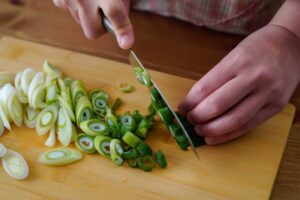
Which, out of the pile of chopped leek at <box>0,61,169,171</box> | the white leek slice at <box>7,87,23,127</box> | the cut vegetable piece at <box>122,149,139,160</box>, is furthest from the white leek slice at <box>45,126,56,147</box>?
the cut vegetable piece at <box>122,149,139,160</box>

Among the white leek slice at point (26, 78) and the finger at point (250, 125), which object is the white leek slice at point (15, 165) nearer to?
the white leek slice at point (26, 78)

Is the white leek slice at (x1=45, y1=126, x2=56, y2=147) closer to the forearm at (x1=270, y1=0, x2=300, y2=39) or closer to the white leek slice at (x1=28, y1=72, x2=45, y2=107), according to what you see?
the white leek slice at (x1=28, y1=72, x2=45, y2=107)

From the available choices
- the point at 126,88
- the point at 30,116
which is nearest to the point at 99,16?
the point at 126,88

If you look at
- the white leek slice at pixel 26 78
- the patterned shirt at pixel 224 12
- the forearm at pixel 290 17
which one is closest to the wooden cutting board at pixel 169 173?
the white leek slice at pixel 26 78

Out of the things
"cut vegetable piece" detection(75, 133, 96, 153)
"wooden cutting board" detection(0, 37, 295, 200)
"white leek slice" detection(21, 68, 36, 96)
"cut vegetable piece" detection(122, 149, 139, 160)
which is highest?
"white leek slice" detection(21, 68, 36, 96)

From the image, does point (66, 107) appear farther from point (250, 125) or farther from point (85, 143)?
point (250, 125)

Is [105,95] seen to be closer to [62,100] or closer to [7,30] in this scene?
[62,100]
